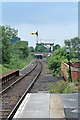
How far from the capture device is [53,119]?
1255 centimetres

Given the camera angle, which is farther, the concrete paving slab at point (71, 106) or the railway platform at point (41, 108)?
the railway platform at point (41, 108)

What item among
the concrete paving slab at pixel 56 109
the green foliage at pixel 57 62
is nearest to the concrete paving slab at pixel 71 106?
the concrete paving slab at pixel 56 109

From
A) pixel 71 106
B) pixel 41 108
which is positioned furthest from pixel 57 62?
pixel 41 108

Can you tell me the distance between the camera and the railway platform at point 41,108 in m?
13.5

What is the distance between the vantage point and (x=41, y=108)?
600 inches

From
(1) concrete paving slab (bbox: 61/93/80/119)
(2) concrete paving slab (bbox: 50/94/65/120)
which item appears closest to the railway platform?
(2) concrete paving slab (bbox: 50/94/65/120)

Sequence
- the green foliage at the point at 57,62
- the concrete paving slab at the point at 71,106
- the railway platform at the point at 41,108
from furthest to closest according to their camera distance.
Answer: the green foliage at the point at 57,62, the railway platform at the point at 41,108, the concrete paving slab at the point at 71,106

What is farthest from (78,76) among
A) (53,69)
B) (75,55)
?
(75,55)

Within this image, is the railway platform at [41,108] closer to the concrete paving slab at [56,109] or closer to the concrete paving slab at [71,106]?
the concrete paving slab at [56,109]

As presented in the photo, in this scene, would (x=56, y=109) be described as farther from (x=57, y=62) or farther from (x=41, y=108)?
(x=57, y=62)

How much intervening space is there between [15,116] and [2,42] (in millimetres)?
53726

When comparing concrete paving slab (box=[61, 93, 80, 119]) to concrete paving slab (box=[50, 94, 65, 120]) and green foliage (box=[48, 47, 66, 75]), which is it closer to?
concrete paving slab (box=[50, 94, 65, 120])

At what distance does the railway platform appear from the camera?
13453 millimetres

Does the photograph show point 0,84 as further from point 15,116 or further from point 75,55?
point 75,55
